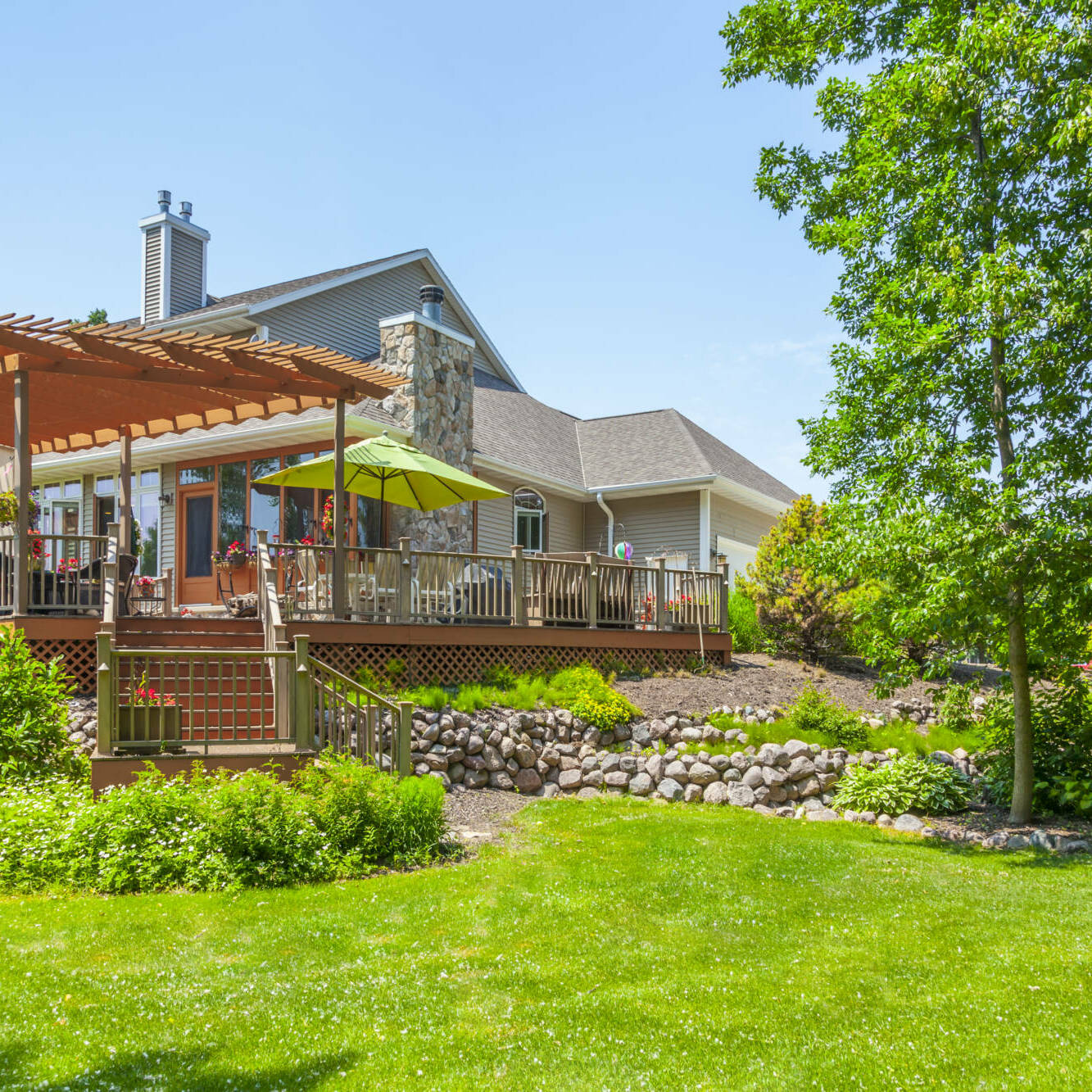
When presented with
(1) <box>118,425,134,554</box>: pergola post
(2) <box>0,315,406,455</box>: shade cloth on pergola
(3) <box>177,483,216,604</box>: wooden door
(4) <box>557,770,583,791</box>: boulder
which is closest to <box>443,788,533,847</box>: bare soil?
(4) <box>557,770,583,791</box>: boulder

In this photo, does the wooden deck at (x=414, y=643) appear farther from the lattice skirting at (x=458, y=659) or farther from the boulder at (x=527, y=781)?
the boulder at (x=527, y=781)

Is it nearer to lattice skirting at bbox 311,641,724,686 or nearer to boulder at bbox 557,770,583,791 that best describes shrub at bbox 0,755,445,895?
boulder at bbox 557,770,583,791

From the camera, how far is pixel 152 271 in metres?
21.2

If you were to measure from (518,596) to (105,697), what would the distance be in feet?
18.8

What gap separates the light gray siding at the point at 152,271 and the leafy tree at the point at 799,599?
13.9m

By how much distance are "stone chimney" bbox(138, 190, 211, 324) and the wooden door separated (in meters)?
5.46

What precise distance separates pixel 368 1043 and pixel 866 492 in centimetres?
670

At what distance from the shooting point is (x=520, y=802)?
10.1 m

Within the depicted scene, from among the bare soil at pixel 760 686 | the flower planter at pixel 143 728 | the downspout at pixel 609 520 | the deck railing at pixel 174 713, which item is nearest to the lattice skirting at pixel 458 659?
the bare soil at pixel 760 686

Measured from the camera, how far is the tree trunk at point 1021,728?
29.9ft

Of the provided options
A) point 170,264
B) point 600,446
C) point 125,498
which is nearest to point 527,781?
point 125,498

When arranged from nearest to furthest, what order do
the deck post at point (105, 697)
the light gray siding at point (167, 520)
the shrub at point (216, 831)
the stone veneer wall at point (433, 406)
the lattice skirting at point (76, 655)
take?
the shrub at point (216, 831) → the deck post at point (105, 697) → the lattice skirting at point (76, 655) → the stone veneer wall at point (433, 406) → the light gray siding at point (167, 520)

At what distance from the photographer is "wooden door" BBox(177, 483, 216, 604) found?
16750mm

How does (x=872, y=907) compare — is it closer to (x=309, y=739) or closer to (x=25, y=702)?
(x=309, y=739)
